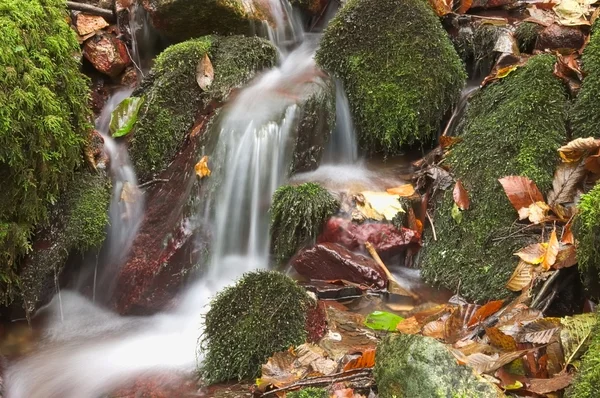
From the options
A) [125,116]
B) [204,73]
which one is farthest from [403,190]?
[125,116]

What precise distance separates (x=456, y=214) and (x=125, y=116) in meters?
3.02

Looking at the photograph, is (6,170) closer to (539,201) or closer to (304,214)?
(304,214)

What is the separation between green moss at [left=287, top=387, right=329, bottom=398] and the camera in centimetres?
235

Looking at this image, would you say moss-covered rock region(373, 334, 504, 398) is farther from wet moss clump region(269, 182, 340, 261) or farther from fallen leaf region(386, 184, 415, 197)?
fallen leaf region(386, 184, 415, 197)

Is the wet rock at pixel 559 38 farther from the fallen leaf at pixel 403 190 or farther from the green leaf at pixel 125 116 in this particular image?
the green leaf at pixel 125 116

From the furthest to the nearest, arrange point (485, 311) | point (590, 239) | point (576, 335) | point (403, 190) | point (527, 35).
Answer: point (527, 35)
point (403, 190)
point (485, 311)
point (590, 239)
point (576, 335)

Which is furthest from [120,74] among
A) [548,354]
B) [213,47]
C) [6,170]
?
[548,354]

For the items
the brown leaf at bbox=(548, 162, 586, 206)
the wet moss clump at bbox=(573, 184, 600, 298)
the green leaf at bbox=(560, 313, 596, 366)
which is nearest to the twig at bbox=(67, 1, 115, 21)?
the brown leaf at bbox=(548, 162, 586, 206)

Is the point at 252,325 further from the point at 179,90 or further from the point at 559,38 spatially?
the point at 559,38

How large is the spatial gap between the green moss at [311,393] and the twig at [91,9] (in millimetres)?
4992

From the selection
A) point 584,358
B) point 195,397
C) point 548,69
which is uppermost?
point 548,69

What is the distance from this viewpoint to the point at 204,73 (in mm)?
5246

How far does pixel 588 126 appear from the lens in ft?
12.4

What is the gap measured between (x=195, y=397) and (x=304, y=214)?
1.64m
